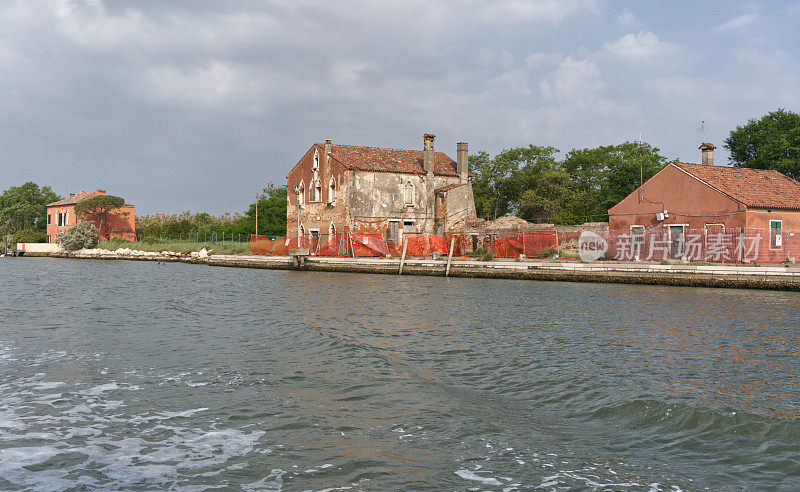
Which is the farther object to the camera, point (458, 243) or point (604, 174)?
point (604, 174)

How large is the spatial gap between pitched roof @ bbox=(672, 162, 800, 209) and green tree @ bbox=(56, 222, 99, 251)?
61773 millimetres

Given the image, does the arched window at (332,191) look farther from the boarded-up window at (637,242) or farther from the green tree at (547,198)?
the boarded-up window at (637,242)

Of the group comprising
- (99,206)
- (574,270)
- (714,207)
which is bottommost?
(574,270)

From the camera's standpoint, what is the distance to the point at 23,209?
267ft

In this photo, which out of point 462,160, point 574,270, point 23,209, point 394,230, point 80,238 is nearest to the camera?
point 574,270

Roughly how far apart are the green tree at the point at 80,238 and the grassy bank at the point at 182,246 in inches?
46.3

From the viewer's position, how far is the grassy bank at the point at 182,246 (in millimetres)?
47312

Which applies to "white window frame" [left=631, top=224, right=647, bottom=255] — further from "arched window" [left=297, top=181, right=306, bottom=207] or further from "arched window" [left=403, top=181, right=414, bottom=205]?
"arched window" [left=297, top=181, right=306, bottom=207]

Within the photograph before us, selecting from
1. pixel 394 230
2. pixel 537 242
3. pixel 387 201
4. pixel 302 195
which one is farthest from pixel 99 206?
pixel 537 242

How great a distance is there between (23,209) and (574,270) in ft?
279

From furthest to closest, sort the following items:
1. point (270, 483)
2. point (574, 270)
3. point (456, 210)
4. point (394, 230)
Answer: point (456, 210) < point (394, 230) < point (574, 270) < point (270, 483)

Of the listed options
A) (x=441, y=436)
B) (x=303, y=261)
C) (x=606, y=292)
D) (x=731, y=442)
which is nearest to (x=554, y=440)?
(x=441, y=436)

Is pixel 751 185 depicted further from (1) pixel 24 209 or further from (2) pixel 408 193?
(1) pixel 24 209

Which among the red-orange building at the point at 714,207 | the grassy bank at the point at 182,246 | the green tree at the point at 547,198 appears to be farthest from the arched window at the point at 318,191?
the red-orange building at the point at 714,207
